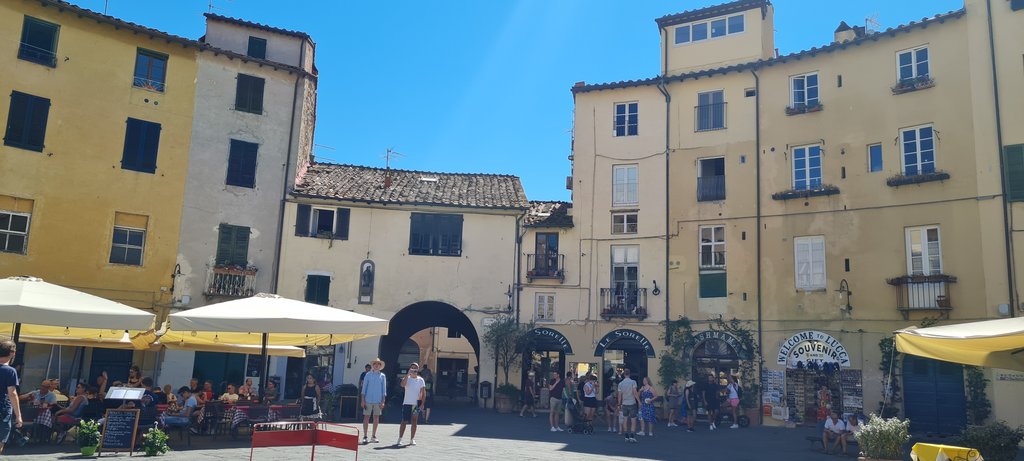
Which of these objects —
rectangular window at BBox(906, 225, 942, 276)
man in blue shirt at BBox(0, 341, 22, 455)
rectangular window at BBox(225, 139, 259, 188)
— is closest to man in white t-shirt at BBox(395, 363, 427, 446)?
man in blue shirt at BBox(0, 341, 22, 455)

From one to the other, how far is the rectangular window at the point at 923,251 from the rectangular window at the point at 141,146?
2397cm

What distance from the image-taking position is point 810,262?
2517 centimetres

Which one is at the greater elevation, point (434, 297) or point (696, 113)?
point (696, 113)

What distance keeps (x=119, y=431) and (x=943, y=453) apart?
40.9ft

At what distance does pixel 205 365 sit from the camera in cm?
2648

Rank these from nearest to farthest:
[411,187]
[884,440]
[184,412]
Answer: [884,440]
[184,412]
[411,187]

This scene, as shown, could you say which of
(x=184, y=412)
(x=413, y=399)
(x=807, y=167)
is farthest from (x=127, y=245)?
(x=807, y=167)

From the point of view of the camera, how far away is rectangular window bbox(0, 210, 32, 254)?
23.1m

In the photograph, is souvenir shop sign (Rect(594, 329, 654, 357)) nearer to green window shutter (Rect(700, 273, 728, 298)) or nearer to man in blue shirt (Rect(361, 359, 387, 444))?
green window shutter (Rect(700, 273, 728, 298))

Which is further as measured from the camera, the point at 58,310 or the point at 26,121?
the point at 26,121

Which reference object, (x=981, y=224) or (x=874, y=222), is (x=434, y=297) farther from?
(x=981, y=224)

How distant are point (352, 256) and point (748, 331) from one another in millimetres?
14307

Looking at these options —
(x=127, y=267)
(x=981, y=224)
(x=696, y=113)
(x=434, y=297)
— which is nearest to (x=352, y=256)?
(x=434, y=297)

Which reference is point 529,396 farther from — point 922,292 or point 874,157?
point 874,157
